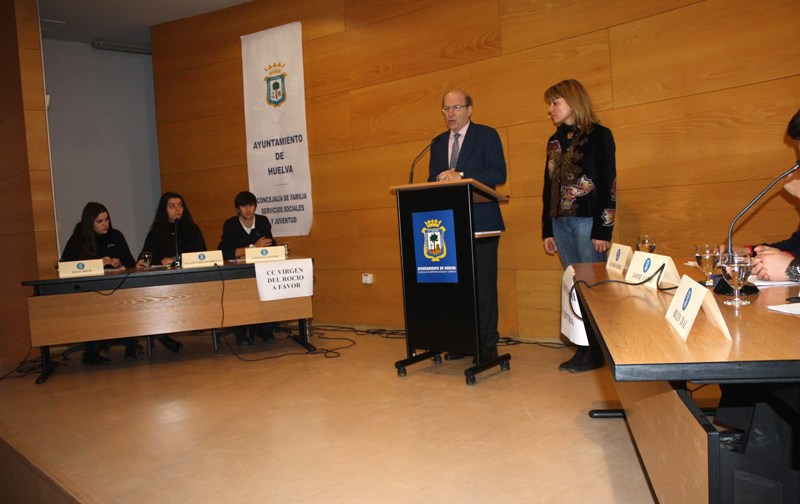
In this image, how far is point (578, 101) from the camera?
121 inches

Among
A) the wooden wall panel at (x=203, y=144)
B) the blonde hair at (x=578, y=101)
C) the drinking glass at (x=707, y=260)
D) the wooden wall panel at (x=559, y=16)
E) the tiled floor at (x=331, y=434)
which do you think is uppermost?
the wooden wall panel at (x=559, y=16)

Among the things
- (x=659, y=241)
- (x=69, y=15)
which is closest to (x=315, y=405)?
(x=659, y=241)

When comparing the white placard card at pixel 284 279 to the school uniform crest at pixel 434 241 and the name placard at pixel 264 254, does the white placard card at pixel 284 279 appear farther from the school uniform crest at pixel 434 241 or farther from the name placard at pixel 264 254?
the school uniform crest at pixel 434 241

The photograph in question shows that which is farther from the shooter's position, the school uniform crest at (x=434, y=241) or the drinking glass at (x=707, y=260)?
the school uniform crest at (x=434, y=241)

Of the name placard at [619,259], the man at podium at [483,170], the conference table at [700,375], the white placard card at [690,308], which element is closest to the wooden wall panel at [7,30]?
the man at podium at [483,170]

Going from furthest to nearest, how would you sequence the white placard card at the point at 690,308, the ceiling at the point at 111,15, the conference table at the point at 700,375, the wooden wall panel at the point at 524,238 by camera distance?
the ceiling at the point at 111,15
the wooden wall panel at the point at 524,238
the white placard card at the point at 690,308
the conference table at the point at 700,375

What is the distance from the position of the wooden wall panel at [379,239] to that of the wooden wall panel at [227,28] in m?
1.62

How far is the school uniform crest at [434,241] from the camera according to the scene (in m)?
2.97

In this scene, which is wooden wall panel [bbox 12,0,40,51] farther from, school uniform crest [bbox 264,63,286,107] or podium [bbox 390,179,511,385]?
podium [bbox 390,179,511,385]

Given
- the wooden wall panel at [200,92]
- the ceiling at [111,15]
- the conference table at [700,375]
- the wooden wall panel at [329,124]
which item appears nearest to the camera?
the conference table at [700,375]

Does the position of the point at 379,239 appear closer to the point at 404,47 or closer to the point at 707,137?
the point at 404,47

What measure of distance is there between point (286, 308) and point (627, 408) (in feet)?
8.63

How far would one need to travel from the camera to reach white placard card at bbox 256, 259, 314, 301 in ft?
12.6

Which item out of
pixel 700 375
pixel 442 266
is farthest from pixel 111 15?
pixel 700 375
